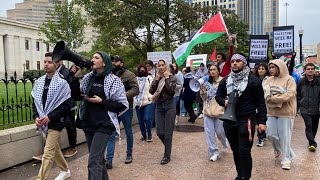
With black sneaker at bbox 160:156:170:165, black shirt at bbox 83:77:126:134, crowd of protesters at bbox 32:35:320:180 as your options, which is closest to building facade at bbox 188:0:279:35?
crowd of protesters at bbox 32:35:320:180

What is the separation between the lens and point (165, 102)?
6465mm

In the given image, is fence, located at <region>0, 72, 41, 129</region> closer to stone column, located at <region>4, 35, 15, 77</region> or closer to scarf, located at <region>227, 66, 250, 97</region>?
scarf, located at <region>227, 66, 250, 97</region>

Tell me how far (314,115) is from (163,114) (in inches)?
130

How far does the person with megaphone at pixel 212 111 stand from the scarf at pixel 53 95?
9.03 ft

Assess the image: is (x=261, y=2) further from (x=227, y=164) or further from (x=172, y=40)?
(x=227, y=164)

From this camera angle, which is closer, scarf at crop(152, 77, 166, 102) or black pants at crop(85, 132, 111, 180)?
black pants at crop(85, 132, 111, 180)

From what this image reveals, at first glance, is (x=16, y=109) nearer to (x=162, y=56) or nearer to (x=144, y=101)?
(x=144, y=101)

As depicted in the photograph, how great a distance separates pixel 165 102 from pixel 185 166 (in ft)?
3.82

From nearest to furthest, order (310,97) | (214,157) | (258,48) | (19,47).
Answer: (214,157), (310,97), (258,48), (19,47)

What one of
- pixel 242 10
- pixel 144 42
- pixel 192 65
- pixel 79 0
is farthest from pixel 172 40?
pixel 242 10

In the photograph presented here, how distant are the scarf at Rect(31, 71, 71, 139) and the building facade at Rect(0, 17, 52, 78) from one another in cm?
7350

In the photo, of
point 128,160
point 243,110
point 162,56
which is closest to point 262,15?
point 162,56

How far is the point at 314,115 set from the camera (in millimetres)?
7562

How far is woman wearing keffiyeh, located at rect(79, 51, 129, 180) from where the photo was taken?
14.0ft
